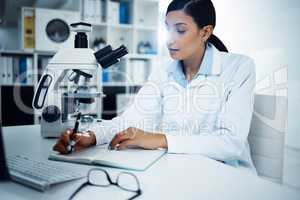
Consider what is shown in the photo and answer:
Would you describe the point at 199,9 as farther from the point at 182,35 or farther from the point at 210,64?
the point at 210,64

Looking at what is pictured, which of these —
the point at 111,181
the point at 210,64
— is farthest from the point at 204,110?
the point at 111,181

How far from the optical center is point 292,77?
1549 millimetres

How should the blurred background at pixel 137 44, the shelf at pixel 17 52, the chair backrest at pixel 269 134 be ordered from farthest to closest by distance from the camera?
the shelf at pixel 17 52 → the blurred background at pixel 137 44 → the chair backrest at pixel 269 134

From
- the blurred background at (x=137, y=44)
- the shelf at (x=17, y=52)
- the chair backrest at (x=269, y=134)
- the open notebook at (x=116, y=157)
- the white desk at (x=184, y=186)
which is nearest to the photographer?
the white desk at (x=184, y=186)

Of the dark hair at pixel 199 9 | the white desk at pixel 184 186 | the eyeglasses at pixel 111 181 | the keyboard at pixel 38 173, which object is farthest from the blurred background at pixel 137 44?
the keyboard at pixel 38 173

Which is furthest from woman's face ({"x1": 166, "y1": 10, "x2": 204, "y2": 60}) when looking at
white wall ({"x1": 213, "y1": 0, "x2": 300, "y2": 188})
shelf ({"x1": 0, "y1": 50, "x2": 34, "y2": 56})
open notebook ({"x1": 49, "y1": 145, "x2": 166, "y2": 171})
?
shelf ({"x1": 0, "y1": 50, "x2": 34, "y2": 56})

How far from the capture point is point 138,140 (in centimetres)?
94

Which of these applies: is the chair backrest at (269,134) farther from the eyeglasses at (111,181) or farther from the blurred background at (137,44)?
the eyeglasses at (111,181)

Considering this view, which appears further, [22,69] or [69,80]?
[22,69]

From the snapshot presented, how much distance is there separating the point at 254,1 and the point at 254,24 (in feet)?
0.42

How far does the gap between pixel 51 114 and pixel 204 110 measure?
607 mm

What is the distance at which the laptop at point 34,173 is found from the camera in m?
0.63

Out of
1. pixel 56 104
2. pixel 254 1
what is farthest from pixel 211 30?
pixel 56 104

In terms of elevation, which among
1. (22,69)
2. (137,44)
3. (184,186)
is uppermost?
(137,44)
